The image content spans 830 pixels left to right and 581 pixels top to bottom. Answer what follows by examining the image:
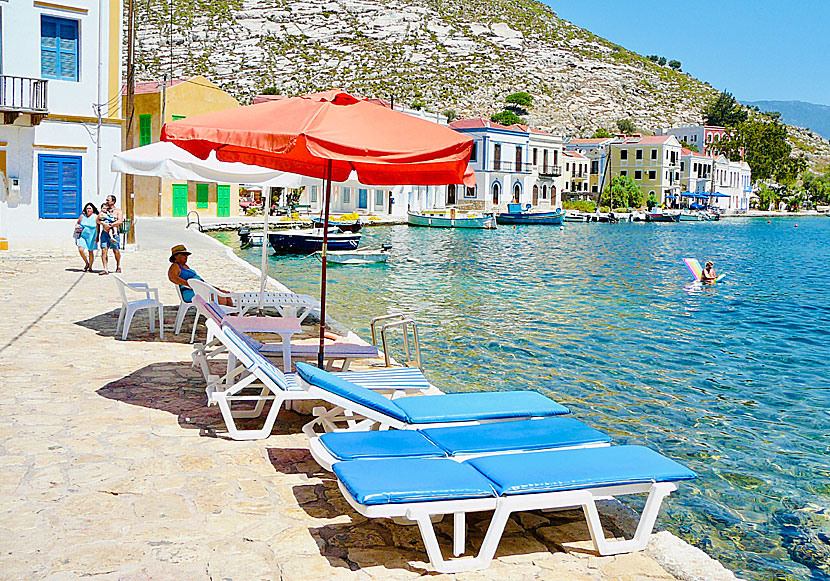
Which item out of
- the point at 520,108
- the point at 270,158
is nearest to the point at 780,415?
the point at 270,158

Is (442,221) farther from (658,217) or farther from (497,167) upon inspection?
(658,217)

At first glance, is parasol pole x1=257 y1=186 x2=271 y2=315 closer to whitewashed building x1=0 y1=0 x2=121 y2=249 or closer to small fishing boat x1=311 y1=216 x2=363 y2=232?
whitewashed building x1=0 y1=0 x2=121 y2=249

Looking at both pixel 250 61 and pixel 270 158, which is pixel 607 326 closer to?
pixel 270 158

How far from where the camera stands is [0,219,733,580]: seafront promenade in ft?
12.6

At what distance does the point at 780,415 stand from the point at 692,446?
2073 millimetres

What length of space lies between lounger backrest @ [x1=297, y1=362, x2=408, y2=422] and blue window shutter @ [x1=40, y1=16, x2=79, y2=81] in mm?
20021

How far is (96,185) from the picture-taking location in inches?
903

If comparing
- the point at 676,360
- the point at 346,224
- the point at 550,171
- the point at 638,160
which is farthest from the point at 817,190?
the point at 676,360

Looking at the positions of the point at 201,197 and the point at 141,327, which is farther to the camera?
the point at 201,197

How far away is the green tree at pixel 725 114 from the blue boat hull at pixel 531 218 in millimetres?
83372

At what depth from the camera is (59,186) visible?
22.5 meters

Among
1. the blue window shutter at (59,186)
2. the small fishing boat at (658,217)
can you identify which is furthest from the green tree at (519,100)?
the blue window shutter at (59,186)

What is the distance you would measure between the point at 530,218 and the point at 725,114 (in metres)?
86.1

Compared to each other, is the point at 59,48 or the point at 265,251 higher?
the point at 59,48
